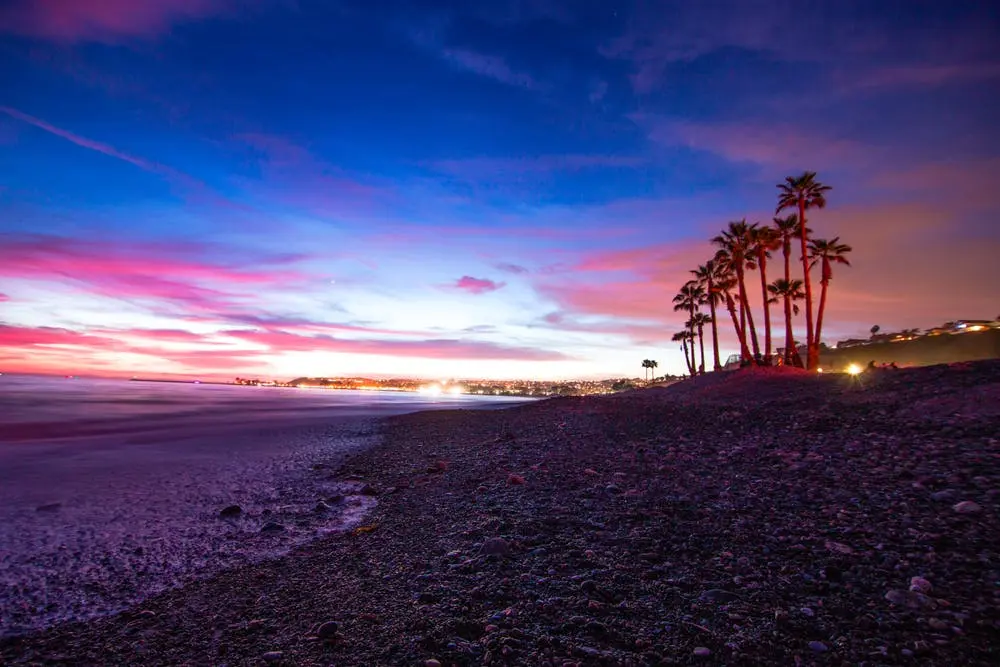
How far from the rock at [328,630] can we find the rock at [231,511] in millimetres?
6851

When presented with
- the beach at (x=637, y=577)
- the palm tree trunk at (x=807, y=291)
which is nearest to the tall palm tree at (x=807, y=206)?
the palm tree trunk at (x=807, y=291)

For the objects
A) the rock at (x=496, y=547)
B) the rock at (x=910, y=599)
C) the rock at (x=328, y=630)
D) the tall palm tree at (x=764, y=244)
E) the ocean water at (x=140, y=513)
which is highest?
the tall palm tree at (x=764, y=244)

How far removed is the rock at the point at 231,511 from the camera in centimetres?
1022

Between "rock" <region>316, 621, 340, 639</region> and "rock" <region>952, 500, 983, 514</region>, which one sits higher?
"rock" <region>952, 500, 983, 514</region>

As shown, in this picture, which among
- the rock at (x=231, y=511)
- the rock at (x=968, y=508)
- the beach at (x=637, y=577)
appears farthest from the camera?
the rock at (x=231, y=511)

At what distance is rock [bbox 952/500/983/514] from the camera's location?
252 inches

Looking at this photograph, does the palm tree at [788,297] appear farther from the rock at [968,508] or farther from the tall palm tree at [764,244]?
the rock at [968,508]

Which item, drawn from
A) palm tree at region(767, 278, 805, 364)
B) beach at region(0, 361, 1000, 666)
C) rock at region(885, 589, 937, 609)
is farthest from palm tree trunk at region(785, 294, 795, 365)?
rock at region(885, 589, 937, 609)

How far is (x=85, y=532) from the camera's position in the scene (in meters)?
9.17

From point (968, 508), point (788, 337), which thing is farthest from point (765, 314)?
point (968, 508)

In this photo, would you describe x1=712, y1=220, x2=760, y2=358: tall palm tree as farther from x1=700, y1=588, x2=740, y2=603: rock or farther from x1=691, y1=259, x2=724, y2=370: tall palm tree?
x1=700, y1=588, x2=740, y2=603: rock

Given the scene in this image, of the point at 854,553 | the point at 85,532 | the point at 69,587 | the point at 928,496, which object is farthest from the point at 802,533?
the point at 85,532

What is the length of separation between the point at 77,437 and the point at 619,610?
31341 millimetres

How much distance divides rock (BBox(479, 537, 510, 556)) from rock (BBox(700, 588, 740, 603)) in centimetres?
252
